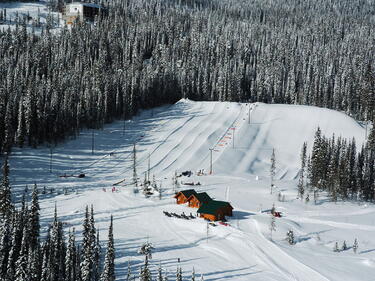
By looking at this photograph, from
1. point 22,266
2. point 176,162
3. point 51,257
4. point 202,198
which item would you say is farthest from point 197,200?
point 176,162

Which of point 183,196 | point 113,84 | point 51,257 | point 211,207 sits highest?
point 113,84

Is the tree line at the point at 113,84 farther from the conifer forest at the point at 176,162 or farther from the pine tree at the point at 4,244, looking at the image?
the pine tree at the point at 4,244

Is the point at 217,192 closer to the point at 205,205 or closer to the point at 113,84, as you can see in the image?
the point at 205,205

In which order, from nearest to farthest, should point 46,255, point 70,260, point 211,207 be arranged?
point 70,260
point 46,255
point 211,207

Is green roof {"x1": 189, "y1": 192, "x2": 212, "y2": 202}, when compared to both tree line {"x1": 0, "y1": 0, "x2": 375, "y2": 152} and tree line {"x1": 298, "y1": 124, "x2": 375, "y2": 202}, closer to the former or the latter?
tree line {"x1": 298, "y1": 124, "x2": 375, "y2": 202}

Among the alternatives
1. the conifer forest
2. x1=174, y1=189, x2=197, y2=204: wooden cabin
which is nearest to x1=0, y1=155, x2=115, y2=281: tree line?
the conifer forest
